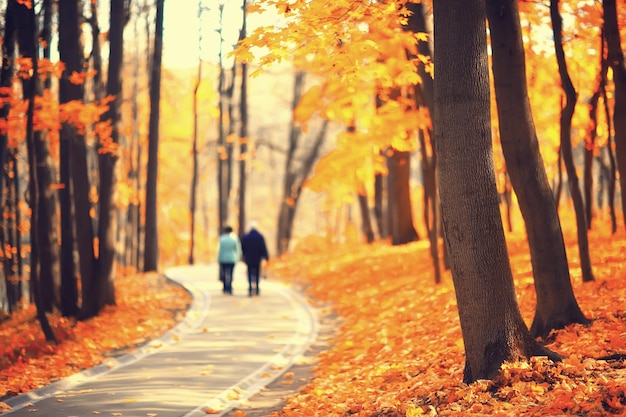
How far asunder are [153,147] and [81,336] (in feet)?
42.5

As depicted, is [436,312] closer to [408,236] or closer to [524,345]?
[524,345]

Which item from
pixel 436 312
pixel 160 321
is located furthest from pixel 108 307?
pixel 436 312

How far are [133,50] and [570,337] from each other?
108 feet

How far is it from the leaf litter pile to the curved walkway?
0.55 m

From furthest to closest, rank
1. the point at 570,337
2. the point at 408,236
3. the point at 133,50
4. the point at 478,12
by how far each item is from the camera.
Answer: the point at 133,50 → the point at 408,236 → the point at 570,337 → the point at 478,12

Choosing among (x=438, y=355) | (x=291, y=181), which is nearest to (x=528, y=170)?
(x=438, y=355)

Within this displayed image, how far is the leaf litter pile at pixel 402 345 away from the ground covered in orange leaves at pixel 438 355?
0.07 ft

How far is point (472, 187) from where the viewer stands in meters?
7.87

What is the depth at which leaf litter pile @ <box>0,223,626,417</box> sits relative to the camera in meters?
7.43

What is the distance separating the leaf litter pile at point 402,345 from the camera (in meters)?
7.43

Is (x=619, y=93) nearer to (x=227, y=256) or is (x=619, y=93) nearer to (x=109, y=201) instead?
(x=109, y=201)

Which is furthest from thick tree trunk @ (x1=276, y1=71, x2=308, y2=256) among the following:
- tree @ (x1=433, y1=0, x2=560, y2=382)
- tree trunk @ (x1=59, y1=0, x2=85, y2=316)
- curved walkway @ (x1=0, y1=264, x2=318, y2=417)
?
tree @ (x1=433, y1=0, x2=560, y2=382)

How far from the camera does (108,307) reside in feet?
58.6

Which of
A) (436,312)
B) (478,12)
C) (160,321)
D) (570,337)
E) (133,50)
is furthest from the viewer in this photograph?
(133,50)
